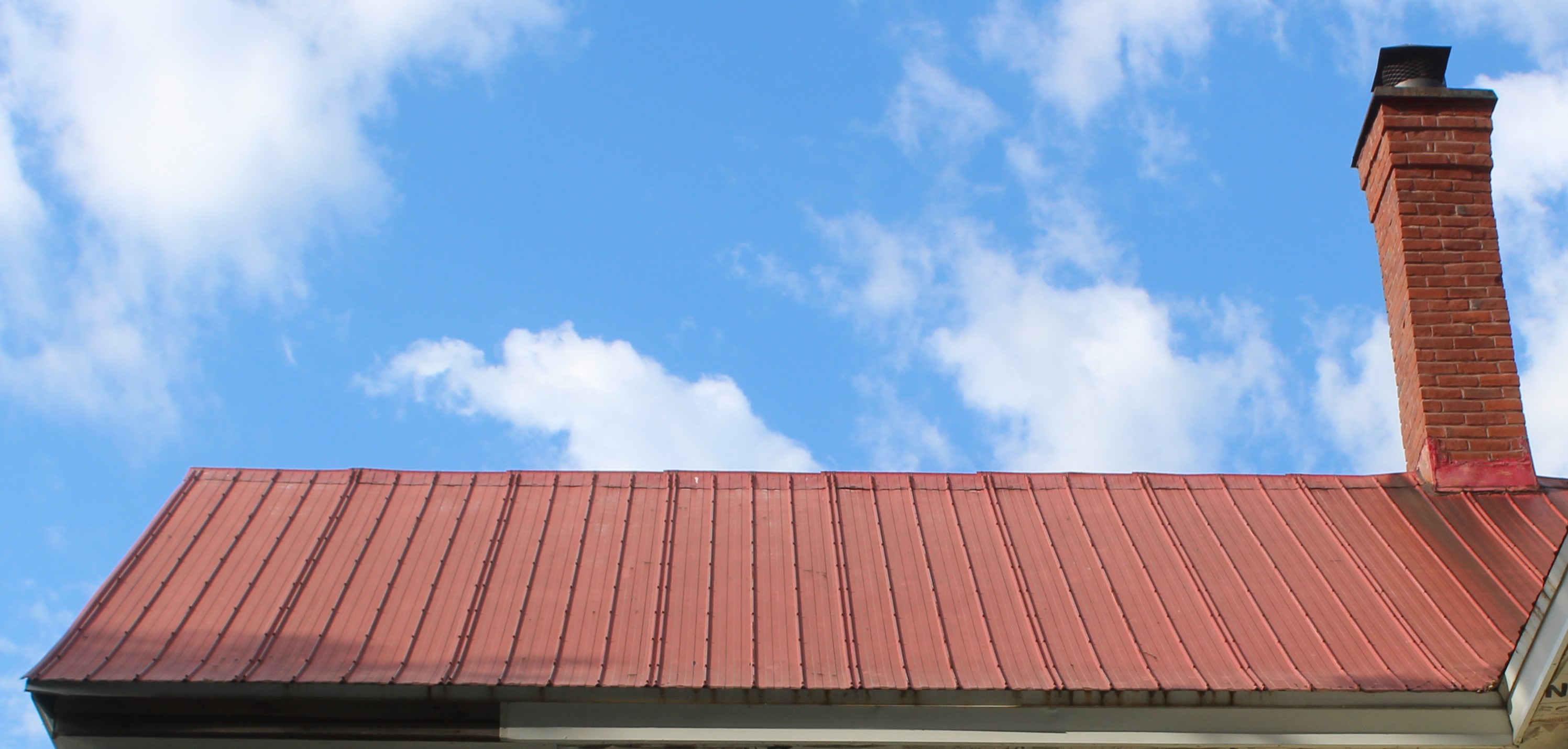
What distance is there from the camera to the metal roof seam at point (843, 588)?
563cm

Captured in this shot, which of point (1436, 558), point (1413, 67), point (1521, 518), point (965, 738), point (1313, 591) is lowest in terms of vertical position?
point (965, 738)

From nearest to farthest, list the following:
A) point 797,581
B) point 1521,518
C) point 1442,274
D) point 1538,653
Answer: point 1538,653 < point 797,581 < point 1521,518 < point 1442,274

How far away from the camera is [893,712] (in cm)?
549

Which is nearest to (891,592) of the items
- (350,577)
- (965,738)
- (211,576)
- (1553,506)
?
(965,738)

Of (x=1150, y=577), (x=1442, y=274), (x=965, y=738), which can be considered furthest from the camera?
(x=1442, y=274)

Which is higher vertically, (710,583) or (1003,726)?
(710,583)

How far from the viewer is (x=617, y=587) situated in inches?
247

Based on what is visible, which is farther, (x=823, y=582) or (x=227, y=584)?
(x=823, y=582)

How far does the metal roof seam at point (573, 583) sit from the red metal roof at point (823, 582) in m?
0.02

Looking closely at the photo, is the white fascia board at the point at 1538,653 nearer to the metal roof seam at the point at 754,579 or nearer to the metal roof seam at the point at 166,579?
the metal roof seam at the point at 754,579

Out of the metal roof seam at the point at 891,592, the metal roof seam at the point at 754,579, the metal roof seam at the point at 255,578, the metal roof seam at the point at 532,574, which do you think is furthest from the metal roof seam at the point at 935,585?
the metal roof seam at the point at 255,578

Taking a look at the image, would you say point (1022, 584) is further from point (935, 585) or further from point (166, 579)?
point (166, 579)

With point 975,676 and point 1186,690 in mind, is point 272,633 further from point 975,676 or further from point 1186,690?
point 1186,690

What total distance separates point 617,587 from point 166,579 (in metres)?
2.07
